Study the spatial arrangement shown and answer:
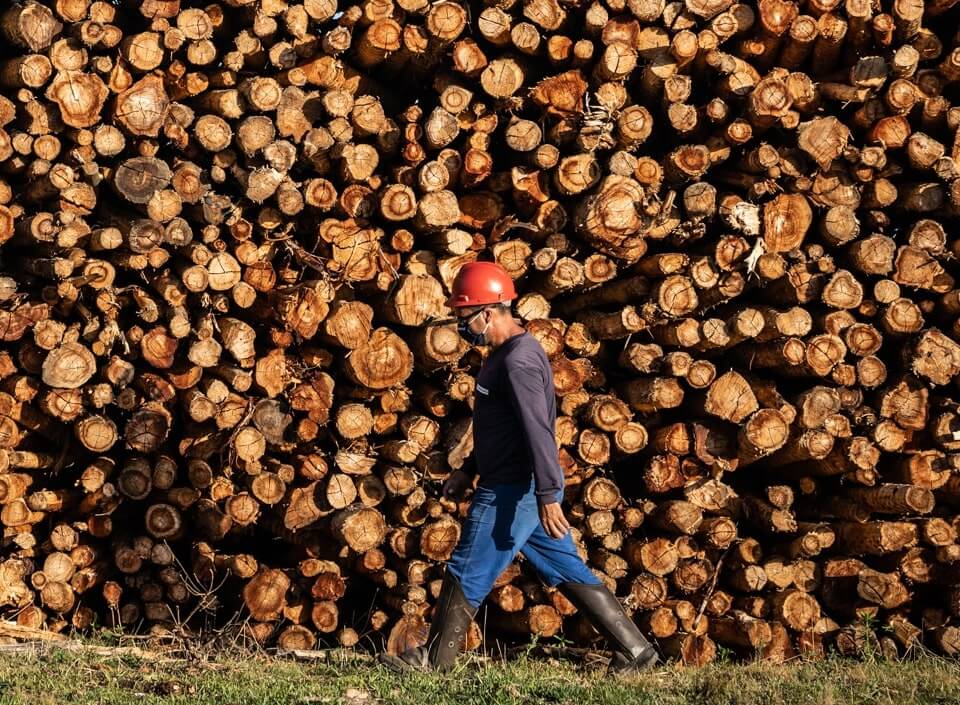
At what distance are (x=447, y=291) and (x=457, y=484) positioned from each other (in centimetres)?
121

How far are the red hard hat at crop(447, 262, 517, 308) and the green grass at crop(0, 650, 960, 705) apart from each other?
1852mm

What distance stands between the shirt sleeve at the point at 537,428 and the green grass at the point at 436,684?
943 mm

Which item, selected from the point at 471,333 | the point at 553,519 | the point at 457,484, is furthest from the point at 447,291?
the point at 553,519

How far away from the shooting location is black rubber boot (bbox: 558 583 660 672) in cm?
578

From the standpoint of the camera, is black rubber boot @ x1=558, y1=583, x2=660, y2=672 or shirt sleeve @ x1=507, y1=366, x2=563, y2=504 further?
black rubber boot @ x1=558, y1=583, x2=660, y2=672

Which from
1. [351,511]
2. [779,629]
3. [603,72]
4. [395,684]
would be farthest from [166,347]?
[779,629]

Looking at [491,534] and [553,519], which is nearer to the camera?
[553,519]

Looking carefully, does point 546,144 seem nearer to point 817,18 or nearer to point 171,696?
point 817,18

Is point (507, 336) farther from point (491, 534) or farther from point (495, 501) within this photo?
point (491, 534)

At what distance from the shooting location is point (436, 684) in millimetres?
5395

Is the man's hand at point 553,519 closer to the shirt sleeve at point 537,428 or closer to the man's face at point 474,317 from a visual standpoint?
the shirt sleeve at point 537,428

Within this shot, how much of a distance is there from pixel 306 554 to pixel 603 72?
3.42 meters

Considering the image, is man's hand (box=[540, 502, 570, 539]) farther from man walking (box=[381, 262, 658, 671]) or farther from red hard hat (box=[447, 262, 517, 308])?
red hard hat (box=[447, 262, 517, 308])

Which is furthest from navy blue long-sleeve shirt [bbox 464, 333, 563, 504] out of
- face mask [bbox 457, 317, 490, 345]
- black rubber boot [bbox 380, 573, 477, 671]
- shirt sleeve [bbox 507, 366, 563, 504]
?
black rubber boot [bbox 380, 573, 477, 671]
